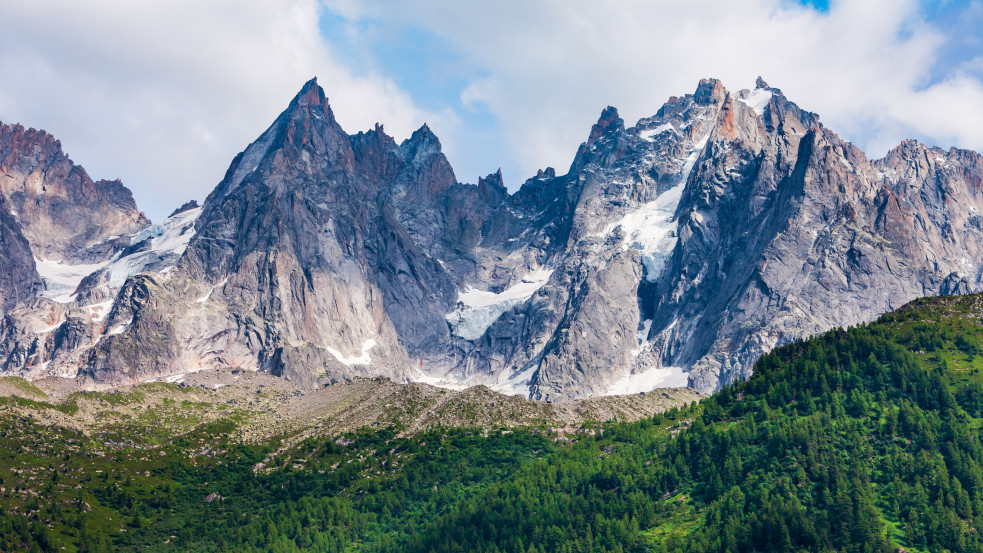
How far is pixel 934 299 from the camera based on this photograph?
198 m

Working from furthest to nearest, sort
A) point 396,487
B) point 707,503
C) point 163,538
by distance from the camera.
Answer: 1. point 396,487
2. point 163,538
3. point 707,503

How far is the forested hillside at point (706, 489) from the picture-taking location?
142 meters

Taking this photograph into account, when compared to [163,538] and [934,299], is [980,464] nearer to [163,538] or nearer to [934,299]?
[934,299]

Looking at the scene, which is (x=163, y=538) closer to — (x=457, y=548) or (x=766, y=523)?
(x=457, y=548)

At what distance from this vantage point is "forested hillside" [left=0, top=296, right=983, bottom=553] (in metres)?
142

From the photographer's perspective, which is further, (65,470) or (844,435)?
(65,470)

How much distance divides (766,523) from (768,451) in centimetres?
1948

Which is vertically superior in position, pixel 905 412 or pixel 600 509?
pixel 905 412

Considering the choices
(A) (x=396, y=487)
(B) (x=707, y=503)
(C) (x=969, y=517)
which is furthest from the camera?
(A) (x=396, y=487)

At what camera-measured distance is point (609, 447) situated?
193m

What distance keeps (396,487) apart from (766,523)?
236ft

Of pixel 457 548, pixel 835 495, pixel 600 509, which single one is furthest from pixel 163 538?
pixel 835 495

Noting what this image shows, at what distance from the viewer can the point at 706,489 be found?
15838 centimetres

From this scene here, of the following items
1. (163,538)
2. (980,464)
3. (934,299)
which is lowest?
(163,538)
